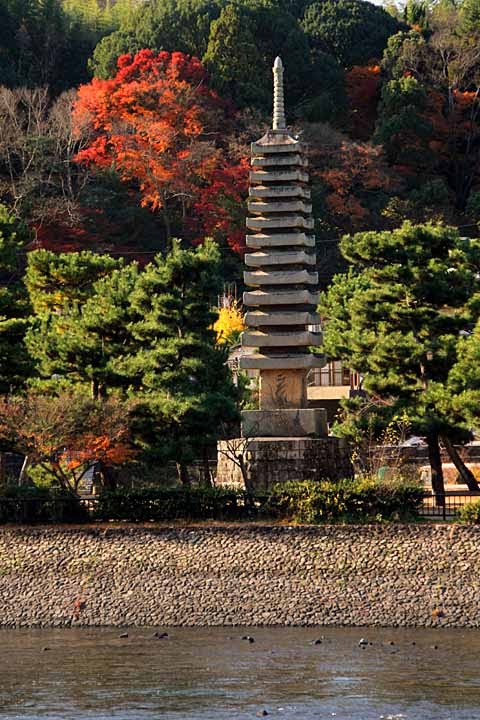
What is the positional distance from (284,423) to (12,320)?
31.4 ft

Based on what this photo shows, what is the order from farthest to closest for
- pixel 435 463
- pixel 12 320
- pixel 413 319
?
pixel 12 320
pixel 435 463
pixel 413 319

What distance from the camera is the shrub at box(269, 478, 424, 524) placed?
43281 mm

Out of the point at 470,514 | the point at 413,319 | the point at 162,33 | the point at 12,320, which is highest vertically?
the point at 162,33

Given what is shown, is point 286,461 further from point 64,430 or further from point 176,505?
point 64,430

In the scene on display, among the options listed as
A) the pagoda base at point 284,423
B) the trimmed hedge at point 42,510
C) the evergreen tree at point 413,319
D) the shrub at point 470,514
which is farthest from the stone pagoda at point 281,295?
the shrub at point 470,514

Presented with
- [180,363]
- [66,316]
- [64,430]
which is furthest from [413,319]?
[66,316]

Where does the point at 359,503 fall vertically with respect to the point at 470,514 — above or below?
above

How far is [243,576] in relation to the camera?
41906 millimetres

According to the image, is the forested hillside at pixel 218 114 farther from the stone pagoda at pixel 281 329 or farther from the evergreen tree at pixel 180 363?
the stone pagoda at pixel 281 329

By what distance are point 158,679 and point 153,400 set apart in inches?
592

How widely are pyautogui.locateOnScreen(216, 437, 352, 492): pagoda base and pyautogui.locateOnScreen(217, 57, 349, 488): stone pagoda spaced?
29 mm

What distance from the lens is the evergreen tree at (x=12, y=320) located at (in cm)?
5056

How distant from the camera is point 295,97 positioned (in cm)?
9419

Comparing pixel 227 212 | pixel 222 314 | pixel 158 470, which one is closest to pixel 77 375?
pixel 158 470
